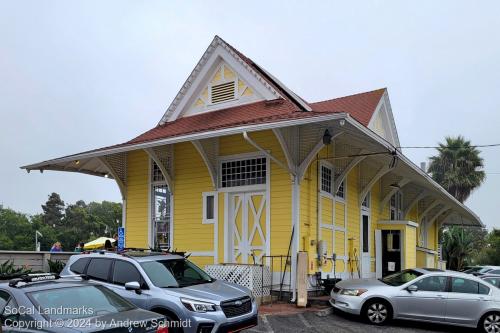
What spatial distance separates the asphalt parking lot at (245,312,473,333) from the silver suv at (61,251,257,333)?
1424mm

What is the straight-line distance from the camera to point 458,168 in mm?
44531

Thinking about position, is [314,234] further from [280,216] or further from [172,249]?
[172,249]

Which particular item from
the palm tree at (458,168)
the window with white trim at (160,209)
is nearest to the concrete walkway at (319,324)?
the window with white trim at (160,209)

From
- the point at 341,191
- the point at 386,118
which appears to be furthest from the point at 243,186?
the point at 386,118

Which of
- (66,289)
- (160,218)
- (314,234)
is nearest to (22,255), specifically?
(160,218)

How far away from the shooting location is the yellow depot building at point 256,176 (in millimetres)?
13469

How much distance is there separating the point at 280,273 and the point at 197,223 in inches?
130

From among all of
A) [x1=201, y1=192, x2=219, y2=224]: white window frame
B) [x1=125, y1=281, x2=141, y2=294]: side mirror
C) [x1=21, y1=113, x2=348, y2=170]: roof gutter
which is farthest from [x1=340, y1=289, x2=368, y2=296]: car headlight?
[x1=125, y1=281, x2=141, y2=294]: side mirror

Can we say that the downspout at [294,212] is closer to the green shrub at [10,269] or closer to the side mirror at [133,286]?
the side mirror at [133,286]

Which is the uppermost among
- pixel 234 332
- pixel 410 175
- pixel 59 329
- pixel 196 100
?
pixel 196 100

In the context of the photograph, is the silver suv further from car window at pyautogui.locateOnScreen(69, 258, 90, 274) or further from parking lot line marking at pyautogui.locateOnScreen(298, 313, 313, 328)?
parking lot line marking at pyautogui.locateOnScreen(298, 313, 313, 328)

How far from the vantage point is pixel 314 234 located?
14.1 m

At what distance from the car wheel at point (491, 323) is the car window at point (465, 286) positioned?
517 mm

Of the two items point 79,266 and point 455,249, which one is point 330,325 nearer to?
point 79,266
